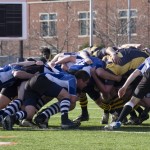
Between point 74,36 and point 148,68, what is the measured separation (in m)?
42.8

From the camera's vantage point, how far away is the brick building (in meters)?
48.2

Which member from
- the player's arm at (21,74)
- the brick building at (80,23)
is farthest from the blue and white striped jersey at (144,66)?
the brick building at (80,23)

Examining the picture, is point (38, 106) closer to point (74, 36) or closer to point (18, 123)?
point (18, 123)

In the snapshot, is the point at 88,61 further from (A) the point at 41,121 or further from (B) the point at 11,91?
(B) the point at 11,91

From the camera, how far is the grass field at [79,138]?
962cm

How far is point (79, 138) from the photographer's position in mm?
10633

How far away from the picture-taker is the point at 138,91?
39.1ft

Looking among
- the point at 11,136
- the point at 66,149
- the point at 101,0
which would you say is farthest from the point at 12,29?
the point at 101,0

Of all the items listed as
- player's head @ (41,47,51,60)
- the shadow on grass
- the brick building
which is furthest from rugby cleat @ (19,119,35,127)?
the brick building

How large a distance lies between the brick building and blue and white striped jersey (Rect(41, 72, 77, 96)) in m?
33.5

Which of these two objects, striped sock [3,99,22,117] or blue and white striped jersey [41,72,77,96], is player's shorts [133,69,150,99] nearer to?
blue and white striped jersey [41,72,77,96]

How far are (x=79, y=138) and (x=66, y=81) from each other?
74.8 inches

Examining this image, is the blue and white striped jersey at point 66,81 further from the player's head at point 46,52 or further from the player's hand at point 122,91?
the player's head at point 46,52

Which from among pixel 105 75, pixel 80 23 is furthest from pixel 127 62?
pixel 80 23
